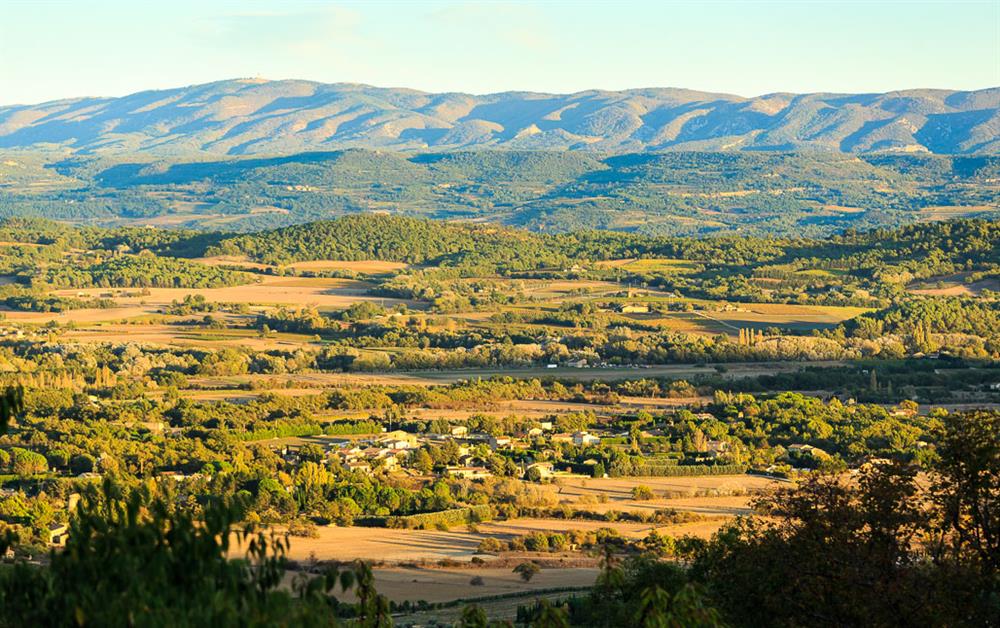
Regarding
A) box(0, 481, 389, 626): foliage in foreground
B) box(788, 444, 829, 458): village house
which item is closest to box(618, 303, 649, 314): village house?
box(788, 444, 829, 458): village house

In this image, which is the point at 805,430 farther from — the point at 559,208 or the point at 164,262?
the point at 559,208

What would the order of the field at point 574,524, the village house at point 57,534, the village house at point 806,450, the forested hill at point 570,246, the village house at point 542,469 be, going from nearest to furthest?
the village house at point 57,534
the field at point 574,524
the village house at point 542,469
the village house at point 806,450
the forested hill at point 570,246

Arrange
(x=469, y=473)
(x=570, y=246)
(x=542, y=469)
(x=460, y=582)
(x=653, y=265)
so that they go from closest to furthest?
1. (x=460, y=582)
2. (x=469, y=473)
3. (x=542, y=469)
4. (x=653, y=265)
5. (x=570, y=246)

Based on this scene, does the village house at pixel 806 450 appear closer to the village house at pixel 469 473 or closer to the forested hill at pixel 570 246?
the village house at pixel 469 473

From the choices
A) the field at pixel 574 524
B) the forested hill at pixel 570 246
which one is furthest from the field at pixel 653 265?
the field at pixel 574 524

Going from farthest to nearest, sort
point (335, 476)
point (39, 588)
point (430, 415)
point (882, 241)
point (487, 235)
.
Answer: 1. point (487, 235)
2. point (882, 241)
3. point (430, 415)
4. point (335, 476)
5. point (39, 588)

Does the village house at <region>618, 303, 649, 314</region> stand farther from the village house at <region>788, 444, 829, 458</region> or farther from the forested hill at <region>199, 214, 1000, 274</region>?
the village house at <region>788, 444, 829, 458</region>

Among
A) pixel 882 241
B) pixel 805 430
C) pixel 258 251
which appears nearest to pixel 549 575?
pixel 805 430

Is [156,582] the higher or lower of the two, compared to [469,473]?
higher

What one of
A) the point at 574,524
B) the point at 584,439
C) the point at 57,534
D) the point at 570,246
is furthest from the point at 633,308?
the point at 57,534

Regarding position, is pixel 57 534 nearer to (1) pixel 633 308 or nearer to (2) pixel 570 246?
(1) pixel 633 308

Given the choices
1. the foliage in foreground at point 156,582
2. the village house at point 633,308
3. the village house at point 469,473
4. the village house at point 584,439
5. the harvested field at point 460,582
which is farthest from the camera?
the village house at point 633,308
